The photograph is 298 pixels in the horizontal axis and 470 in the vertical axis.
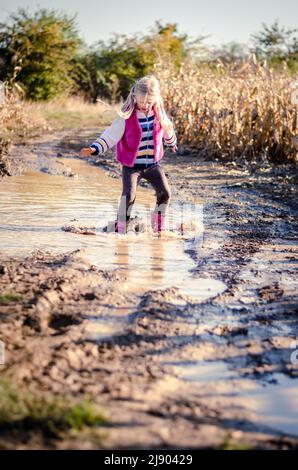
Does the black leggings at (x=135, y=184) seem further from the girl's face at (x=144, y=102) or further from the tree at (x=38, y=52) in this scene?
the tree at (x=38, y=52)

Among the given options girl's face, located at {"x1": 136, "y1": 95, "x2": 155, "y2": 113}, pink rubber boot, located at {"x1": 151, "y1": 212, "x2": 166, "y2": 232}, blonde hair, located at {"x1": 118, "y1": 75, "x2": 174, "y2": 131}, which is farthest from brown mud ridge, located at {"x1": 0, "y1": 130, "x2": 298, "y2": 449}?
girl's face, located at {"x1": 136, "y1": 95, "x2": 155, "y2": 113}

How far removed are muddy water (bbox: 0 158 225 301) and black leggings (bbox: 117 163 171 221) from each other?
0.94ft

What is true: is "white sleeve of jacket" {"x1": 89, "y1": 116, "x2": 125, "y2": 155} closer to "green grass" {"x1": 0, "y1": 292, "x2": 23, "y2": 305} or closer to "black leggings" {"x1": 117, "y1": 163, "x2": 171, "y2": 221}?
"black leggings" {"x1": 117, "y1": 163, "x2": 171, "y2": 221}

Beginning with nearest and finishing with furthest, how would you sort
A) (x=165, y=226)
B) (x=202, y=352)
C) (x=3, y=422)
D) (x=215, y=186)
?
(x=3, y=422), (x=202, y=352), (x=165, y=226), (x=215, y=186)

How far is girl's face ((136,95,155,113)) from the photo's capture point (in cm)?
561

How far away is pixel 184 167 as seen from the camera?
1148cm

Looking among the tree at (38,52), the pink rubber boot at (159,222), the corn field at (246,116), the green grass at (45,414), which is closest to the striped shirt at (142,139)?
the pink rubber boot at (159,222)

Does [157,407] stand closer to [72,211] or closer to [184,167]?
[72,211]

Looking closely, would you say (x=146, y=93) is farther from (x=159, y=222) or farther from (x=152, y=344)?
(x=152, y=344)

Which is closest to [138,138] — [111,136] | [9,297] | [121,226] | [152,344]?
[111,136]

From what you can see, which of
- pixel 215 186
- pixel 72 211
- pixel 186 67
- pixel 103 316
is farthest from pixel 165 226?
pixel 186 67

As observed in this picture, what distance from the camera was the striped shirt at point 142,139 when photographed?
5.79 meters

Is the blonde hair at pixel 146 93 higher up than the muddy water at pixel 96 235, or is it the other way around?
A: the blonde hair at pixel 146 93

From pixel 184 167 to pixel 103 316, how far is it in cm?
812
